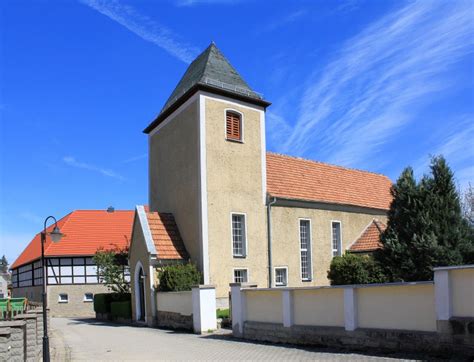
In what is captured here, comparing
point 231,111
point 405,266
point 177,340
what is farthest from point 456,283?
point 231,111

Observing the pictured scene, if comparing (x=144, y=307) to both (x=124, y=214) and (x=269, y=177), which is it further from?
(x=124, y=214)

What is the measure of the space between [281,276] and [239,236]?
3.22m

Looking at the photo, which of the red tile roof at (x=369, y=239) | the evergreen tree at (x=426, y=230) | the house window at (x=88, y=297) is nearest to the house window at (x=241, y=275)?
the evergreen tree at (x=426, y=230)

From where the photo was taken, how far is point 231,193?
902 inches

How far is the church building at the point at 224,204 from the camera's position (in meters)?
22.3

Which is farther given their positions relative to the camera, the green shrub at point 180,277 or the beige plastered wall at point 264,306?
the green shrub at point 180,277

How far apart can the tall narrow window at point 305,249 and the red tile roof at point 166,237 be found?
6.35 meters

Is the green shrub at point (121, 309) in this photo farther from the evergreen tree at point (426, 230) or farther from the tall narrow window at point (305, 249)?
the evergreen tree at point (426, 230)

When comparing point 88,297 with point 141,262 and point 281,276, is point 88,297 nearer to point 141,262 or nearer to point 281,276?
point 141,262

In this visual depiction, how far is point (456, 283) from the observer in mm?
9844

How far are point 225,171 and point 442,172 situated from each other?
959cm

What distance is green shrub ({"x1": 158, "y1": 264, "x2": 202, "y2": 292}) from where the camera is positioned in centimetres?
2109

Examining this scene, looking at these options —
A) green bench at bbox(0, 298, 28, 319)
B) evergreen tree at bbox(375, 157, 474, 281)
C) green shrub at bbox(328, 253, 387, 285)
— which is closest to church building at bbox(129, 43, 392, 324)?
green shrub at bbox(328, 253, 387, 285)

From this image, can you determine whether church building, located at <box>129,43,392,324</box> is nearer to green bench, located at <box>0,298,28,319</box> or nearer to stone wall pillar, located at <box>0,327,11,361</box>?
green bench, located at <box>0,298,28,319</box>
